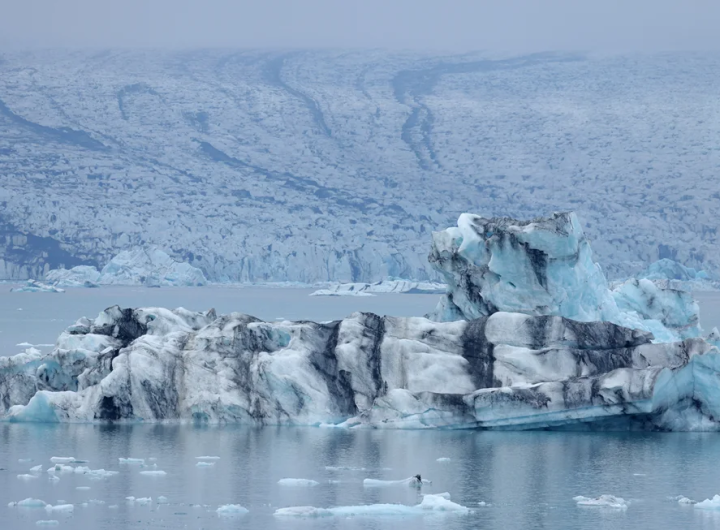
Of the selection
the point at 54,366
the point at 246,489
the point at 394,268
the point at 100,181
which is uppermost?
the point at 100,181

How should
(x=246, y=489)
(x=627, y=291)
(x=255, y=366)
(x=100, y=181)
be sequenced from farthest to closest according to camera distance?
(x=100, y=181)
(x=627, y=291)
(x=255, y=366)
(x=246, y=489)

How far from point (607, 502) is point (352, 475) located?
276 cm

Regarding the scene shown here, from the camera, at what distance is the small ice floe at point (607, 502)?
38.4 ft

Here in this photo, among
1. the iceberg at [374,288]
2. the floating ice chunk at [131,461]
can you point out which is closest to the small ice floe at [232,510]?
the floating ice chunk at [131,461]

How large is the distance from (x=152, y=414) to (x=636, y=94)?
6419 centimetres

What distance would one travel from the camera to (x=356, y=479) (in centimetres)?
1312

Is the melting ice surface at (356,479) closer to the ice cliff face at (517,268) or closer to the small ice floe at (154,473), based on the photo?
the small ice floe at (154,473)

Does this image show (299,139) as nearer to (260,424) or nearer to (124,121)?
(124,121)

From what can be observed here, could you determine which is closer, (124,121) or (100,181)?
(100,181)

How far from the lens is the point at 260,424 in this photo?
1667cm

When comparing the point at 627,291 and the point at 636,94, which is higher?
the point at 636,94

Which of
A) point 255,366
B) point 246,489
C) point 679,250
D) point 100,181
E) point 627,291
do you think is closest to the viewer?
point 246,489

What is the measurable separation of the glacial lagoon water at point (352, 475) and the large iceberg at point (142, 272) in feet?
124

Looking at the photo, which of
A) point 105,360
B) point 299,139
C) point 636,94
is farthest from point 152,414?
point 636,94
